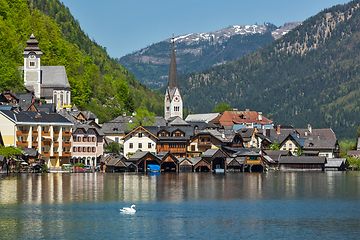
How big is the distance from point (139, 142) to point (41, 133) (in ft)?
76.6

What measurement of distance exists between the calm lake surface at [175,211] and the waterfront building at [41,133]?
25.8 meters

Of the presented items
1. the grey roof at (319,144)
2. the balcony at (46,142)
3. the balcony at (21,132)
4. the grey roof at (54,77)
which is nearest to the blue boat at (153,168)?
the balcony at (46,142)

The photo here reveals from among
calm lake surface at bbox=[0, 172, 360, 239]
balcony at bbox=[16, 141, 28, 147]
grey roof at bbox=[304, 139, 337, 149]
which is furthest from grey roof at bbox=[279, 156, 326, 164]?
balcony at bbox=[16, 141, 28, 147]

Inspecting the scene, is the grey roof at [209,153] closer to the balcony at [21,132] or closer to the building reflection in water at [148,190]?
the building reflection in water at [148,190]

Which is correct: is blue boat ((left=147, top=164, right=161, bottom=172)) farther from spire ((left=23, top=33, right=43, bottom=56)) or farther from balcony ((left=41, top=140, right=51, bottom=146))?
spire ((left=23, top=33, right=43, bottom=56))

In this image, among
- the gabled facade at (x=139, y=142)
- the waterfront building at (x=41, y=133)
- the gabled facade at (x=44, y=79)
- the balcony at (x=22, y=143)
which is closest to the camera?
the waterfront building at (x=41, y=133)

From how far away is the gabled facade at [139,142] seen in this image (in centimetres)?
13075

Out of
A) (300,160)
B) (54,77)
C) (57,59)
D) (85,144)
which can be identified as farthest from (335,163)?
(57,59)

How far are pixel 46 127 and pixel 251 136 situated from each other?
60.5 m

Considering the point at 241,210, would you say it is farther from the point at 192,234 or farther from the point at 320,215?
the point at 192,234

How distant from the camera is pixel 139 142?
13075cm

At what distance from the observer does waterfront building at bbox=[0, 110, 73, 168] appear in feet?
360

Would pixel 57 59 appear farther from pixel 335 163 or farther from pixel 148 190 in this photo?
pixel 148 190

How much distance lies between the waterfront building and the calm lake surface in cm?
2575
